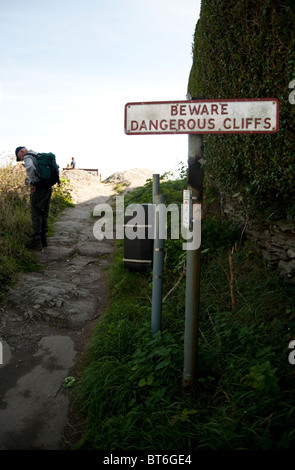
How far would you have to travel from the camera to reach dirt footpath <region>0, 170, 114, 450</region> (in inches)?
111

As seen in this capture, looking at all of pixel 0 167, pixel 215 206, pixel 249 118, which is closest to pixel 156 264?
pixel 249 118

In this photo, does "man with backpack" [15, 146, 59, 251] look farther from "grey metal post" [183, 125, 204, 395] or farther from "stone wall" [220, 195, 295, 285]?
"grey metal post" [183, 125, 204, 395]

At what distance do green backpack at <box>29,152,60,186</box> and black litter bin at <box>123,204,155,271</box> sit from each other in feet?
7.71

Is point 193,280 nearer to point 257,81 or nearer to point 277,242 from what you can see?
point 277,242

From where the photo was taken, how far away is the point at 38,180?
22.0ft

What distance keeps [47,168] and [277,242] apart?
4.66 m

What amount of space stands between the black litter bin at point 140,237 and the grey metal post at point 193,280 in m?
2.46

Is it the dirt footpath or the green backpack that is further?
the green backpack

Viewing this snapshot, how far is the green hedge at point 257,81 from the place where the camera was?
302 centimetres

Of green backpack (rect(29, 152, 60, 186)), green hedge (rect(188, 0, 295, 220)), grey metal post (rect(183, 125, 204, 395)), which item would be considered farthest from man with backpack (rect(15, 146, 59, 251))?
grey metal post (rect(183, 125, 204, 395))

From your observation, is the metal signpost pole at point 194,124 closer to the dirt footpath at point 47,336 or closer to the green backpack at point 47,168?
the dirt footpath at point 47,336

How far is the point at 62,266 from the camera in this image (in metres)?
6.31

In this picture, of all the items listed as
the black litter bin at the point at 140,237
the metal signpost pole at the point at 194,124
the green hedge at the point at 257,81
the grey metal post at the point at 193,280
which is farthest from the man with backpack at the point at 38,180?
the grey metal post at the point at 193,280
